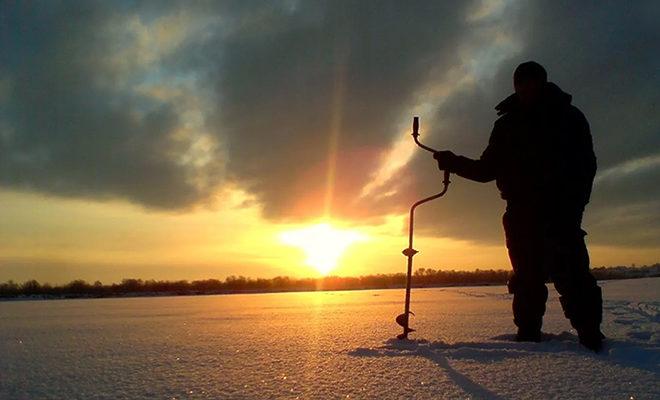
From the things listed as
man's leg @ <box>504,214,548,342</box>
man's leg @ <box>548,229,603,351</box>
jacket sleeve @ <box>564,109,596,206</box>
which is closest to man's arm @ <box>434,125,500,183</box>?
man's leg @ <box>504,214,548,342</box>

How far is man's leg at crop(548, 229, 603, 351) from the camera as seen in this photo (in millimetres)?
2758

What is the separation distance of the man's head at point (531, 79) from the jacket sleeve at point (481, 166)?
1.11 ft

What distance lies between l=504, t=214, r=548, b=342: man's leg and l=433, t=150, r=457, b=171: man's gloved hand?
504mm

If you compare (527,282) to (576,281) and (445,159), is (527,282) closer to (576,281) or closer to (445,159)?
(576,281)

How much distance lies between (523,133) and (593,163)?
0.43 m

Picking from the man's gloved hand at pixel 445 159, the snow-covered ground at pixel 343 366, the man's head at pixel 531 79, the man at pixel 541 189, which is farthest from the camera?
the man's gloved hand at pixel 445 159

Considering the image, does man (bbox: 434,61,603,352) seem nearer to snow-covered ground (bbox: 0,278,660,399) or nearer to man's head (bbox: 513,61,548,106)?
man's head (bbox: 513,61,548,106)

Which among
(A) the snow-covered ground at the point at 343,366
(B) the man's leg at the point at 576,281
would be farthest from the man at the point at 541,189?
(A) the snow-covered ground at the point at 343,366

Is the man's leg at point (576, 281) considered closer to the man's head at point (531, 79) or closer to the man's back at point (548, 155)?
the man's back at point (548, 155)

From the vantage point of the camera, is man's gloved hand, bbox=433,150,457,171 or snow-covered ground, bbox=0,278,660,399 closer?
snow-covered ground, bbox=0,278,660,399

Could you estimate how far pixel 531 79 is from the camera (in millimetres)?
3059

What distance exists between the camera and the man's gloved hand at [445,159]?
329 cm

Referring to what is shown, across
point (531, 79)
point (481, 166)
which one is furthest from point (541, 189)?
point (531, 79)

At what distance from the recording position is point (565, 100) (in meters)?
3.04
